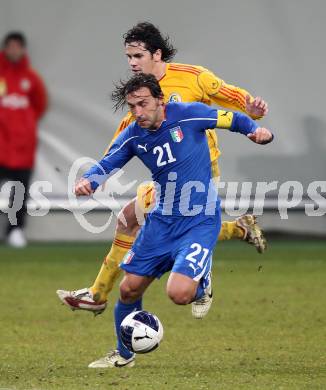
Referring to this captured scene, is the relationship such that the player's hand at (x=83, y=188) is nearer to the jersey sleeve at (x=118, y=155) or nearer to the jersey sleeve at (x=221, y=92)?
the jersey sleeve at (x=118, y=155)

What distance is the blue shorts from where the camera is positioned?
27.3 feet

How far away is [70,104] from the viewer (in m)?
16.2

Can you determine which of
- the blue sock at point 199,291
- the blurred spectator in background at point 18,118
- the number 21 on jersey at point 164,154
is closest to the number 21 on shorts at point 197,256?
the blue sock at point 199,291

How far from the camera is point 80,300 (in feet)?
30.0

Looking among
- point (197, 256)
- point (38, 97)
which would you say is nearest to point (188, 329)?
point (197, 256)

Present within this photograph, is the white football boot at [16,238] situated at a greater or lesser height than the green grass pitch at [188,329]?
lesser

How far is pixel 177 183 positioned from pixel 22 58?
7.50m

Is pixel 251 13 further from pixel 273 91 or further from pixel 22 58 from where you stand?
pixel 22 58

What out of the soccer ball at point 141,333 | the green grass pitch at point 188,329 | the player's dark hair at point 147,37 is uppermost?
the player's dark hair at point 147,37

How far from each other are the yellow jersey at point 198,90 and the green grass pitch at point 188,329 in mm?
1388

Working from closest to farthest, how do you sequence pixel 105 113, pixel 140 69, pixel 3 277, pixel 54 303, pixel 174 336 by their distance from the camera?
pixel 140 69 → pixel 174 336 → pixel 54 303 → pixel 3 277 → pixel 105 113

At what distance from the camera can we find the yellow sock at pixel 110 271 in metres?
9.23

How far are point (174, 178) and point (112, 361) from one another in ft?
4.27

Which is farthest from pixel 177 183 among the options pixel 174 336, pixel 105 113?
pixel 105 113
